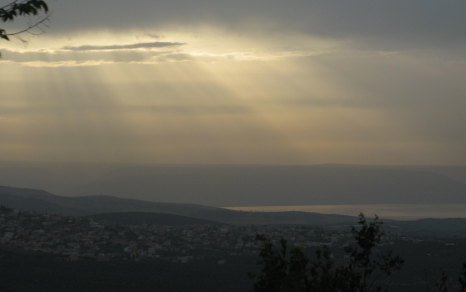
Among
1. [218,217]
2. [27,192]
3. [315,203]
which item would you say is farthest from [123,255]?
[315,203]

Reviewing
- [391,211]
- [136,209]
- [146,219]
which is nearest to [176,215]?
[146,219]

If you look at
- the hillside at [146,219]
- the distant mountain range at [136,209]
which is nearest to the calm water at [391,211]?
the distant mountain range at [136,209]

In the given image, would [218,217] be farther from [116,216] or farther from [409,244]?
[409,244]

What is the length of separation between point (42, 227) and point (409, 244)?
116ft

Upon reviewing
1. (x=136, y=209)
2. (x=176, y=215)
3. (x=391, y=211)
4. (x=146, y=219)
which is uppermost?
(x=391, y=211)

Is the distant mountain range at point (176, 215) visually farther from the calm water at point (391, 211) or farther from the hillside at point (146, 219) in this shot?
the calm water at point (391, 211)

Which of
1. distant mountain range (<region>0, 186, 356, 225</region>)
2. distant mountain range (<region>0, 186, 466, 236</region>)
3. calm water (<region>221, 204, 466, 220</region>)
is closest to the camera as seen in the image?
distant mountain range (<region>0, 186, 466, 236</region>)

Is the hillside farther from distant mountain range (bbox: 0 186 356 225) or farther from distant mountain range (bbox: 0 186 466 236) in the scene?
distant mountain range (bbox: 0 186 356 225)

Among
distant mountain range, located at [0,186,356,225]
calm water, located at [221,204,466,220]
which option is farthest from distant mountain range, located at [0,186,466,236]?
calm water, located at [221,204,466,220]

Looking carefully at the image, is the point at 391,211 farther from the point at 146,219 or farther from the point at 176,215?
the point at 146,219

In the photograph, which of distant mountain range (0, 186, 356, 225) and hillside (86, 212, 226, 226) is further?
distant mountain range (0, 186, 356, 225)

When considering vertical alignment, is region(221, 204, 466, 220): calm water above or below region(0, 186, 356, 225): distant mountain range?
above

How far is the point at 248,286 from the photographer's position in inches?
1097

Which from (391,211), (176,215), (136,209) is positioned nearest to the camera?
(176,215)
